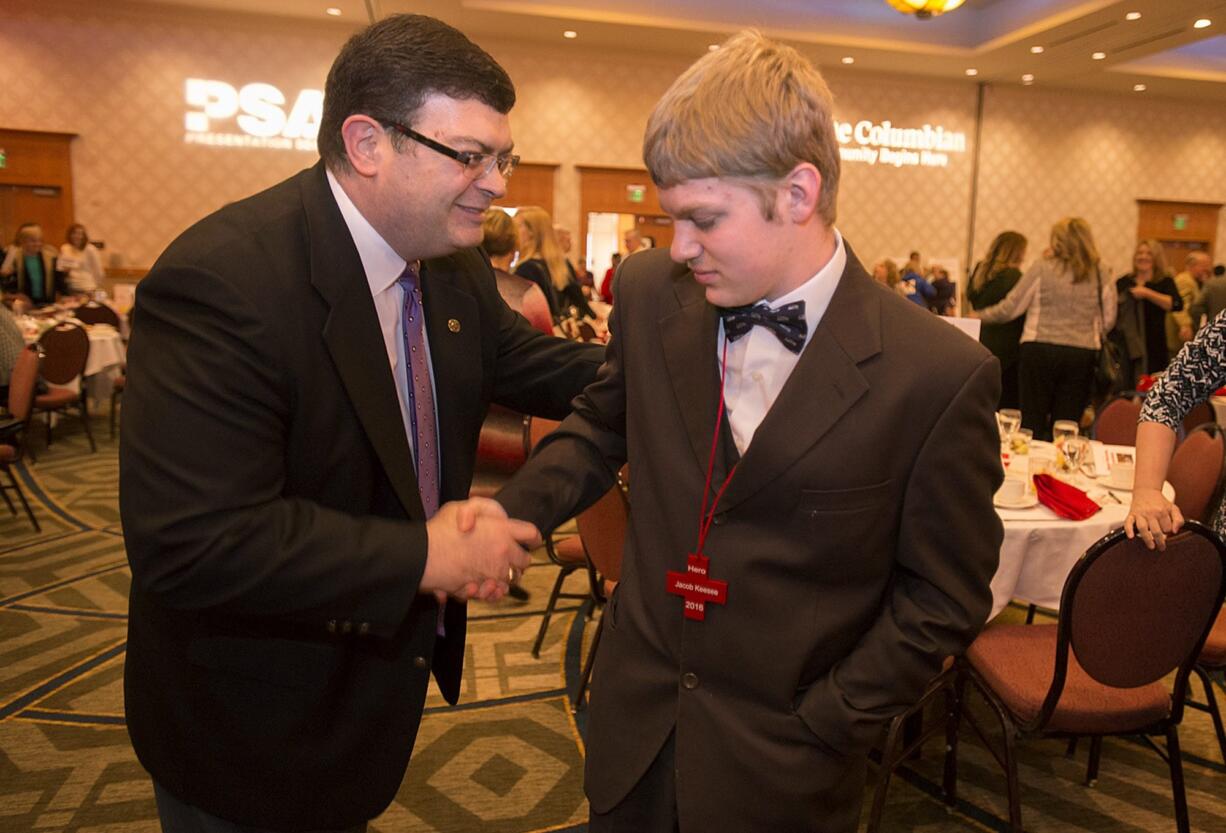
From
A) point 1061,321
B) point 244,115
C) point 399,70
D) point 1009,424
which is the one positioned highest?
point 244,115

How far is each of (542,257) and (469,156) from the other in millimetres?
4796

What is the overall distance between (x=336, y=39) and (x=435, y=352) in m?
11.6

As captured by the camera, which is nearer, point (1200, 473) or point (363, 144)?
point (363, 144)

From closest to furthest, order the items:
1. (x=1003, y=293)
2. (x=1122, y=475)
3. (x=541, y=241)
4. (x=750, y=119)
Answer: (x=750, y=119) < (x=1122, y=475) < (x=541, y=241) < (x=1003, y=293)

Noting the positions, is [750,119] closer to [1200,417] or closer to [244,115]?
[1200,417]

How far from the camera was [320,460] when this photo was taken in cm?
126

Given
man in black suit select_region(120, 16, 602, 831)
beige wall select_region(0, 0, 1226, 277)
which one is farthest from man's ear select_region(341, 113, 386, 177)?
beige wall select_region(0, 0, 1226, 277)

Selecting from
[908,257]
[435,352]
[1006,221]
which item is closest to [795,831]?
[435,352]

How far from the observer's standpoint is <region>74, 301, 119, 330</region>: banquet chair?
8.55 metres

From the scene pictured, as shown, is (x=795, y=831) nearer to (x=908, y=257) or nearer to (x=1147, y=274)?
(x=1147, y=274)

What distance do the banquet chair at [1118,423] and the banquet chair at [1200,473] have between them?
0.83m

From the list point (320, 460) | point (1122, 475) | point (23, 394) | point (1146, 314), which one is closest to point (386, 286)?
point (320, 460)

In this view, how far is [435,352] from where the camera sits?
1.48 m

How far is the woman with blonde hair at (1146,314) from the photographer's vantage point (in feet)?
25.9
